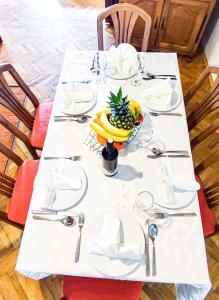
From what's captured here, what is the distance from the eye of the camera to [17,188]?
1.32 m

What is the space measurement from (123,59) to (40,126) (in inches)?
27.3

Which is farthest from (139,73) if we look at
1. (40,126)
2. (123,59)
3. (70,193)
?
(70,193)

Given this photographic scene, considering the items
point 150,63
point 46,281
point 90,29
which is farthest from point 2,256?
point 90,29

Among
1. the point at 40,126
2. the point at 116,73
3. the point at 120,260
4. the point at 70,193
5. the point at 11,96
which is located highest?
the point at 116,73

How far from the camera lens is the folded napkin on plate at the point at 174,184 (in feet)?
3.34

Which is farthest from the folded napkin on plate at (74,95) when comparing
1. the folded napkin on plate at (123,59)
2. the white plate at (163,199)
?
the white plate at (163,199)

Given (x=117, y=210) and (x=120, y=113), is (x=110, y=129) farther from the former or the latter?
(x=117, y=210)

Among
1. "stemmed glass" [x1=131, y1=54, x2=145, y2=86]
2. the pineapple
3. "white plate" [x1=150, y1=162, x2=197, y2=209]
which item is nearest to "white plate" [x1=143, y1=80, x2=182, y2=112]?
"stemmed glass" [x1=131, y1=54, x2=145, y2=86]

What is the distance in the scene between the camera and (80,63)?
60.1 inches

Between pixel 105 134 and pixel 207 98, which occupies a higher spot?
pixel 207 98

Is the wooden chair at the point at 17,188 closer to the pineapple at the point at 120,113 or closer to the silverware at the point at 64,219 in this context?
the silverware at the point at 64,219

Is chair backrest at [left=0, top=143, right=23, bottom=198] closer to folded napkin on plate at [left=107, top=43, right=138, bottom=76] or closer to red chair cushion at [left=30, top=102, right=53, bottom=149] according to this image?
red chair cushion at [left=30, top=102, right=53, bottom=149]

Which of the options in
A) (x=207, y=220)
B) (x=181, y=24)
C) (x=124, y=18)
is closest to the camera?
(x=207, y=220)

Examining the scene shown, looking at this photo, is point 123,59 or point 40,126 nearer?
point 123,59
